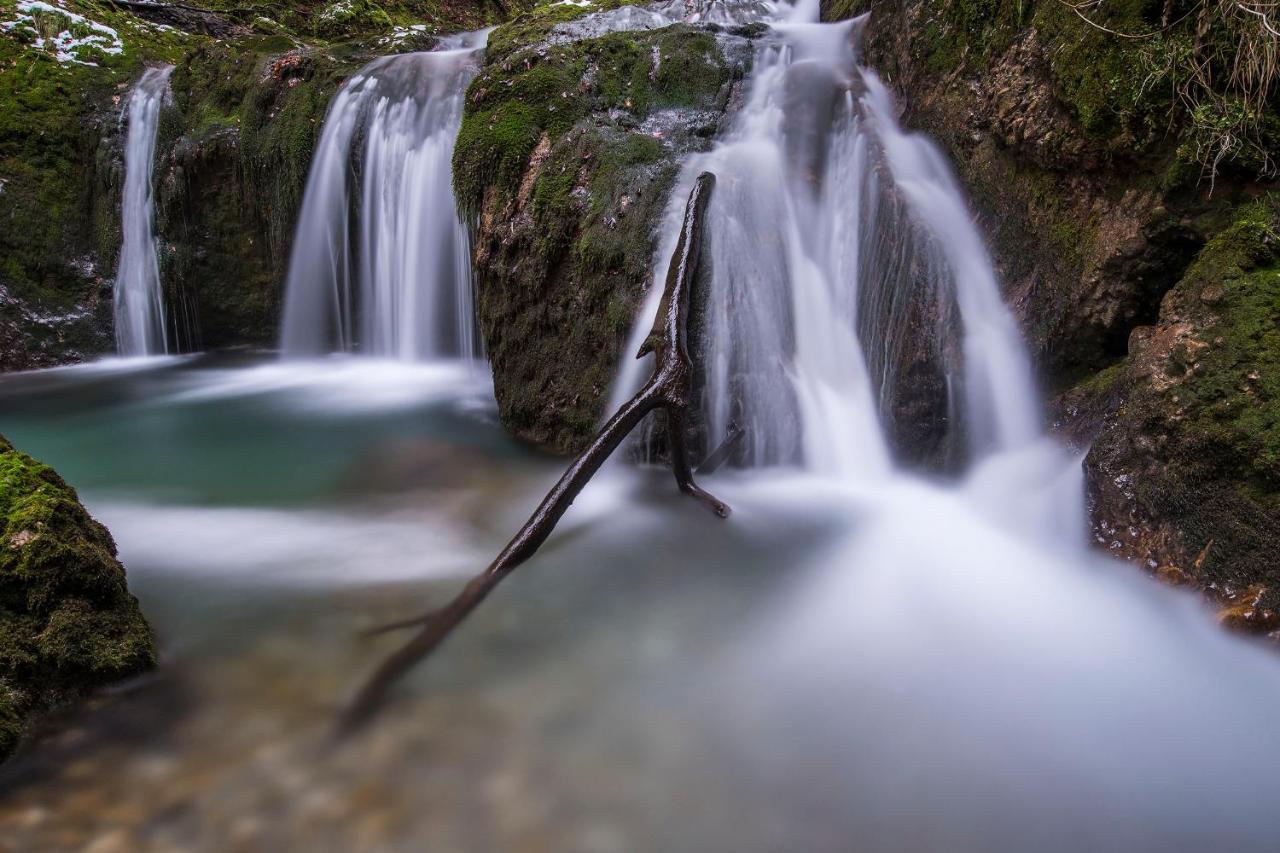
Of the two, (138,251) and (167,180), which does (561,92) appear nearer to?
(167,180)

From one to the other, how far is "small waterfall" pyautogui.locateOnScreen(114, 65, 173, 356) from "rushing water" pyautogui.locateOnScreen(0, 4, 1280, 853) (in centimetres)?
406

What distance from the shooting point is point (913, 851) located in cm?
179

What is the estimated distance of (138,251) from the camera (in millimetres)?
8766

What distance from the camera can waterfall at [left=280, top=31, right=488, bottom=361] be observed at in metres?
7.57

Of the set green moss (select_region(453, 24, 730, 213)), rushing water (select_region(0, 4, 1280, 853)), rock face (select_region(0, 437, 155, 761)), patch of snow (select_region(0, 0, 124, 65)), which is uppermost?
patch of snow (select_region(0, 0, 124, 65))

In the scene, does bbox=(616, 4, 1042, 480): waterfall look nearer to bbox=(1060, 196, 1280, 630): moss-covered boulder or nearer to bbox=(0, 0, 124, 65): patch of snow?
bbox=(1060, 196, 1280, 630): moss-covered boulder

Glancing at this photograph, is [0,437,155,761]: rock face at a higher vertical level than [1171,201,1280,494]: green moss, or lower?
lower

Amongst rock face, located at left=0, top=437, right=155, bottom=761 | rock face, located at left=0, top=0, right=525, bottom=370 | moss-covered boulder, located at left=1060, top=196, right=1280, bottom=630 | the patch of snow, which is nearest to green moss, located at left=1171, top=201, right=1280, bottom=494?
moss-covered boulder, located at left=1060, top=196, right=1280, bottom=630

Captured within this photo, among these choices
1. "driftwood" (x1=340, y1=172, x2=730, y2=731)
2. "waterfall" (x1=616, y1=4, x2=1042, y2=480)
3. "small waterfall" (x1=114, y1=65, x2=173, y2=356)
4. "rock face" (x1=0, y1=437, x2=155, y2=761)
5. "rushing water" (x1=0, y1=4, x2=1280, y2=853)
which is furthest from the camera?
"small waterfall" (x1=114, y1=65, x2=173, y2=356)

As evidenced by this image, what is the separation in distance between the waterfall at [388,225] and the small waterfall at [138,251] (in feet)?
6.14

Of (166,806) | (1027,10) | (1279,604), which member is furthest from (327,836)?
(1027,10)

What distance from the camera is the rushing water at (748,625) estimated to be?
189 cm

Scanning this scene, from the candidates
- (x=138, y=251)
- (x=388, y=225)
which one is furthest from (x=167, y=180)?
(x=388, y=225)

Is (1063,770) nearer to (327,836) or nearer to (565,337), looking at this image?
(327,836)
